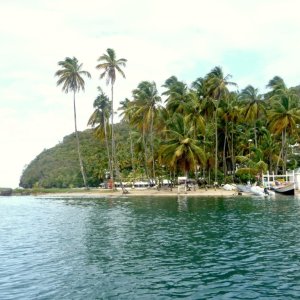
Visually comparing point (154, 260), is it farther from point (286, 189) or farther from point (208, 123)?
point (208, 123)

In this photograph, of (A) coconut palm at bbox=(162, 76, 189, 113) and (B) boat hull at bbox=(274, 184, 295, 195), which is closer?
(B) boat hull at bbox=(274, 184, 295, 195)

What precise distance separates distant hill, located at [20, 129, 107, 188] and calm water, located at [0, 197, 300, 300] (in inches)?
3526

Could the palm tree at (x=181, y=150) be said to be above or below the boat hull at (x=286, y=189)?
above

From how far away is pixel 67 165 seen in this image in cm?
15575

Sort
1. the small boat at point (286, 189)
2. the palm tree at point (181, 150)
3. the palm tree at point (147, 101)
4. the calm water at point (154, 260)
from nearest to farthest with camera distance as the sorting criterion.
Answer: the calm water at point (154, 260)
the small boat at point (286, 189)
the palm tree at point (181, 150)
the palm tree at point (147, 101)

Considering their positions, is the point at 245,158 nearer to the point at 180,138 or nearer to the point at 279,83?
the point at 180,138

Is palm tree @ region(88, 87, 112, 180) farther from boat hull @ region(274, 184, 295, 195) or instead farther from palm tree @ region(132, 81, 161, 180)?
boat hull @ region(274, 184, 295, 195)

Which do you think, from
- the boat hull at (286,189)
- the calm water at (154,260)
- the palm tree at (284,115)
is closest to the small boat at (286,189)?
the boat hull at (286,189)

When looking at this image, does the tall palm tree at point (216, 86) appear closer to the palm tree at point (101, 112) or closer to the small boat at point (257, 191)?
the small boat at point (257, 191)

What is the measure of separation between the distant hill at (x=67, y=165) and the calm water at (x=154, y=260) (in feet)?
294

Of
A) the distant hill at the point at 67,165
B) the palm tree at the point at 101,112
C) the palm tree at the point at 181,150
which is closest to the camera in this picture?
the palm tree at the point at 181,150

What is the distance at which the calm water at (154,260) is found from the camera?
14.5 metres

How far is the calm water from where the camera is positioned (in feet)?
47.6

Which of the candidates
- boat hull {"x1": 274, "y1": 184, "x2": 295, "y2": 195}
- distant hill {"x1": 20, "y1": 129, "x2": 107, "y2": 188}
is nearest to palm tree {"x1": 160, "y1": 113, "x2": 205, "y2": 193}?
boat hull {"x1": 274, "y1": 184, "x2": 295, "y2": 195}
